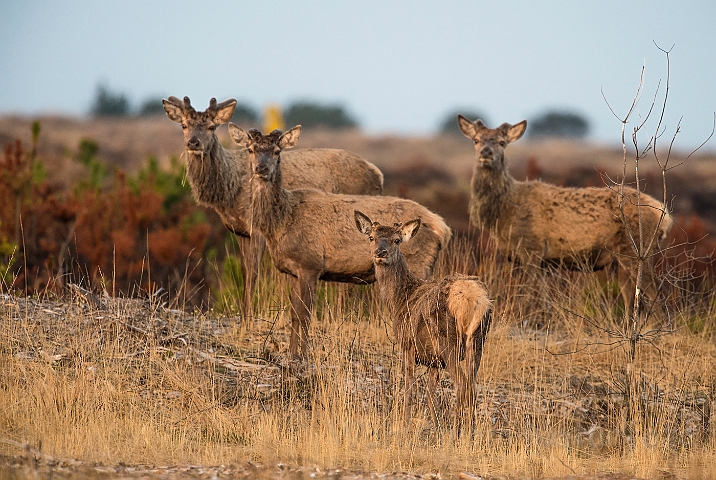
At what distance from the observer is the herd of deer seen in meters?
7.97

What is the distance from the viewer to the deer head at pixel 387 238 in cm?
845

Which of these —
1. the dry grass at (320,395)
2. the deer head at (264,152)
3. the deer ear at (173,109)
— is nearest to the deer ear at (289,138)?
the deer head at (264,152)

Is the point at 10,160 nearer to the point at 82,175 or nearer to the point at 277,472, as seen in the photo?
the point at 82,175

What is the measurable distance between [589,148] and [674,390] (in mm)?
62016

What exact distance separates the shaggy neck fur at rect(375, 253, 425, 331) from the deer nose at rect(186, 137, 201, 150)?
12.0 ft

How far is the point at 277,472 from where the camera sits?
6.41m

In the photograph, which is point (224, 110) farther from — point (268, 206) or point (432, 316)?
point (432, 316)

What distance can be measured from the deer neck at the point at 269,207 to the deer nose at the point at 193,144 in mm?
1256

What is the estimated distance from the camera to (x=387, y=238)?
28.2 feet

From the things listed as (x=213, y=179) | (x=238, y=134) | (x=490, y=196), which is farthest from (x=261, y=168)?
(x=490, y=196)

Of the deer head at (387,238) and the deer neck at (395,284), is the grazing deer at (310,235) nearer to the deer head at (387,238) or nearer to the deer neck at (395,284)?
the deer head at (387,238)

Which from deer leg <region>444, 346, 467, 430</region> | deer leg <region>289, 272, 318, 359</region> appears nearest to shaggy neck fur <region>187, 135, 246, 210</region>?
deer leg <region>289, 272, 318, 359</region>

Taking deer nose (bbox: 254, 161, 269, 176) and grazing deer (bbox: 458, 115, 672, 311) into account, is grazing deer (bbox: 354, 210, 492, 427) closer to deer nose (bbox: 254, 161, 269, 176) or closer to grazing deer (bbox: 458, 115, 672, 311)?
deer nose (bbox: 254, 161, 269, 176)

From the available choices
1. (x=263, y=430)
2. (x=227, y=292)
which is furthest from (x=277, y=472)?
(x=227, y=292)
